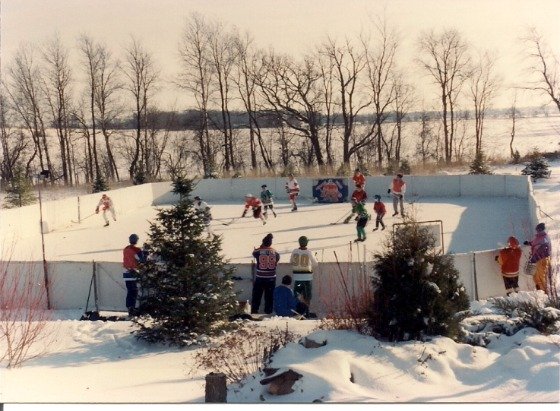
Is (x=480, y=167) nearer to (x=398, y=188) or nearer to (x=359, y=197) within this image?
Result: (x=398, y=188)

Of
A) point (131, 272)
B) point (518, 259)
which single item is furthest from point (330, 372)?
point (518, 259)

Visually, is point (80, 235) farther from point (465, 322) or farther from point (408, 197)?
point (465, 322)

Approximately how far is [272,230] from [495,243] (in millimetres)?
6319

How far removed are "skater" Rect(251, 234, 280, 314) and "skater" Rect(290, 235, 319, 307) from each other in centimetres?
34

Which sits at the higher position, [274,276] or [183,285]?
[183,285]

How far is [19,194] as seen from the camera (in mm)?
27516

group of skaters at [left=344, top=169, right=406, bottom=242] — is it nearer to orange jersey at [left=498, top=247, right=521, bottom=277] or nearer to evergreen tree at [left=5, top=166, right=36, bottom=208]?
orange jersey at [left=498, top=247, right=521, bottom=277]

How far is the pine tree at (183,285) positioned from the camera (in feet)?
32.1

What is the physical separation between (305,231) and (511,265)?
9111 millimetres

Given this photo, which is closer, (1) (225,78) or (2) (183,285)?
(2) (183,285)

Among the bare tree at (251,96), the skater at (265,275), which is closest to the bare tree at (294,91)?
the bare tree at (251,96)

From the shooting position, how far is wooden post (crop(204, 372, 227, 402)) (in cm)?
685

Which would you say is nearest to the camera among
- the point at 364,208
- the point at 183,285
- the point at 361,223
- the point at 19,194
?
the point at 183,285

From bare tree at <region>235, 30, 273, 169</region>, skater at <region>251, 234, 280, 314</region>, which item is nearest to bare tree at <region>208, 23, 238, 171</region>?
bare tree at <region>235, 30, 273, 169</region>
